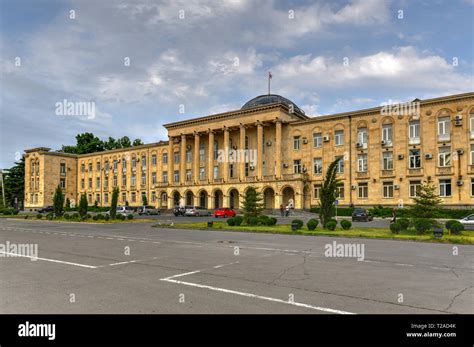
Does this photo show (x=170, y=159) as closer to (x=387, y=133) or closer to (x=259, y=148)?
(x=259, y=148)

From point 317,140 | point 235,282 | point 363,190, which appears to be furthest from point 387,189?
point 235,282

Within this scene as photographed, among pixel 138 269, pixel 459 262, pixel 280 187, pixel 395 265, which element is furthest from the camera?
pixel 280 187

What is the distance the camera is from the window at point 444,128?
44531 millimetres

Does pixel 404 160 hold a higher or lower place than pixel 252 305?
higher

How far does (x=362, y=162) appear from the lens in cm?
5106

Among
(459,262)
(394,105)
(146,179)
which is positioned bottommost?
(459,262)

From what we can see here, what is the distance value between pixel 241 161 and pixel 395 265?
49.2 meters

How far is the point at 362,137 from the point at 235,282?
4613 centimetres

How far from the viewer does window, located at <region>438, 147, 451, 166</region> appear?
44312 millimetres

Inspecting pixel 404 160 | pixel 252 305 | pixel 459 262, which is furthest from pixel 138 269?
pixel 404 160

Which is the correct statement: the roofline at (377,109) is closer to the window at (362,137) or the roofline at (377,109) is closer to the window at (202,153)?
the window at (362,137)
